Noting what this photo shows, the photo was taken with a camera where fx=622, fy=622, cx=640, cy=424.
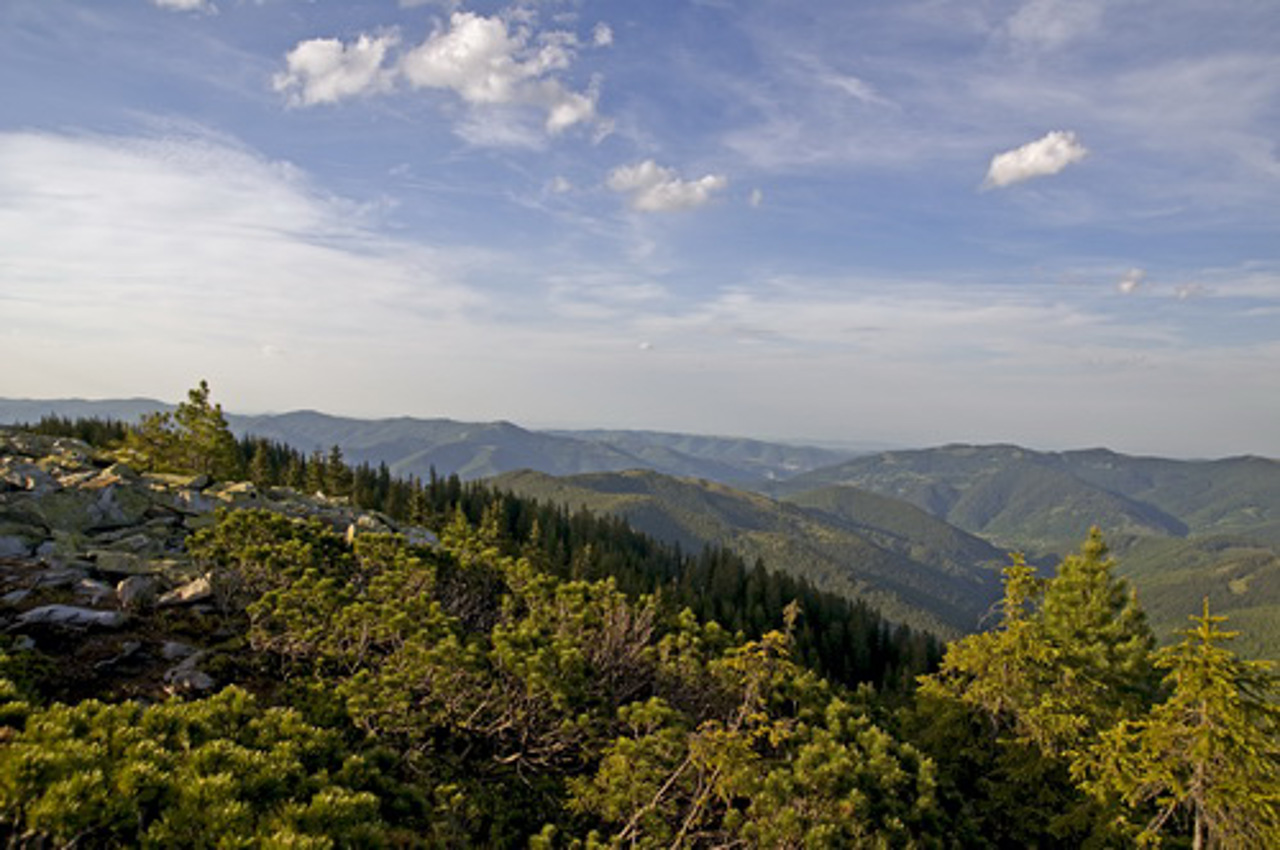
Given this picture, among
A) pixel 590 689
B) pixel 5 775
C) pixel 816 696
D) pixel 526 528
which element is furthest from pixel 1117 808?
pixel 526 528

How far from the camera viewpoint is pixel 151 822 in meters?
8.58

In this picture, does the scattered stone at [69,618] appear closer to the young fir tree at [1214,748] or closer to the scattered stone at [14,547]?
the scattered stone at [14,547]

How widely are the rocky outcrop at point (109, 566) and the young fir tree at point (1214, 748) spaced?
27432 millimetres

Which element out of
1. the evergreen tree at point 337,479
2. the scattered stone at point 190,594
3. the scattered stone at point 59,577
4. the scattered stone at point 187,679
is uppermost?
the scattered stone at point 59,577

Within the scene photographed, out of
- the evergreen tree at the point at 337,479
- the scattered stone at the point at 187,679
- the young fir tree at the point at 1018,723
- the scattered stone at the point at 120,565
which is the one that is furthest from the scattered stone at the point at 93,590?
the evergreen tree at the point at 337,479

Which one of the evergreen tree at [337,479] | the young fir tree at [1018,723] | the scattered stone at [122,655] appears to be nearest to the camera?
the scattered stone at [122,655]

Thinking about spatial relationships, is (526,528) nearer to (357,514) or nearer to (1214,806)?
(357,514)

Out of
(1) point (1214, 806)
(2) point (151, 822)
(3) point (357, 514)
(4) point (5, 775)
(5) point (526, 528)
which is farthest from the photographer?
(5) point (526, 528)

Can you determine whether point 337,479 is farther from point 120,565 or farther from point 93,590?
point 93,590

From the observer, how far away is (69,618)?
20.5 m

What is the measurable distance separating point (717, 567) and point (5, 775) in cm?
14643

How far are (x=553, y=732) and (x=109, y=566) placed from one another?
21801mm

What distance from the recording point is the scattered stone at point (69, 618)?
1998 cm

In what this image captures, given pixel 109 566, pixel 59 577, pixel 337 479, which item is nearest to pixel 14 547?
pixel 109 566
